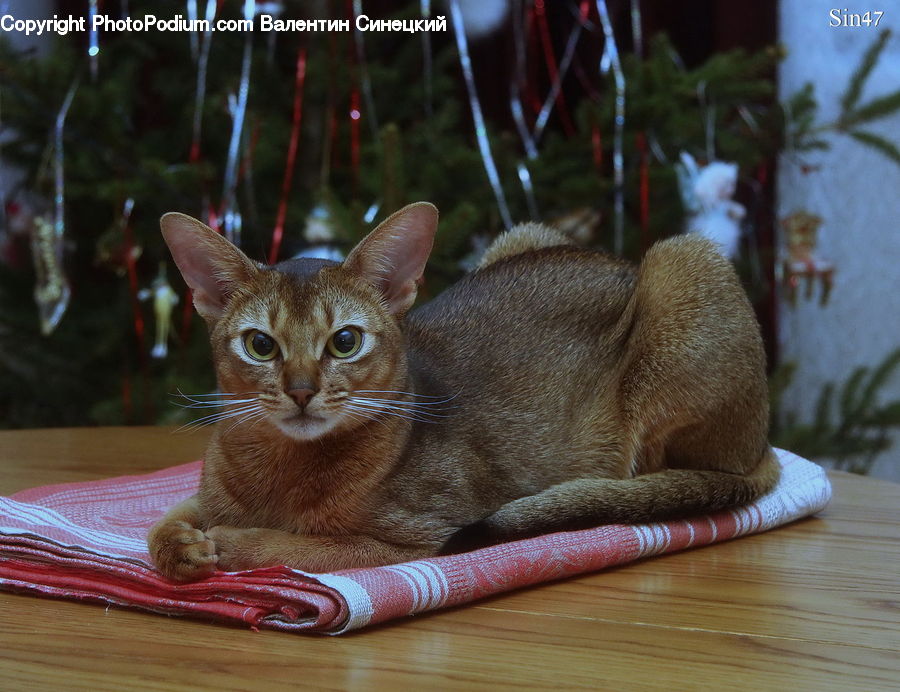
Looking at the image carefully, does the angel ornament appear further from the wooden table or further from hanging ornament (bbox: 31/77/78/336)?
hanging ornament (bbox: 31/77/78/336)

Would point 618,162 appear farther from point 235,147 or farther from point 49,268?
point 49,268

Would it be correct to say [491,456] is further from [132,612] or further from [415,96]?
[415,96]

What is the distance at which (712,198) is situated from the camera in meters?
2.53

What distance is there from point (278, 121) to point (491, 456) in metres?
1.60

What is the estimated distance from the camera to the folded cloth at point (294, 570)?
110 centimetres

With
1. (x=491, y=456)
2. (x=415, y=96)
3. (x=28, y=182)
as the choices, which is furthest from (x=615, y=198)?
(x=28, y=182)

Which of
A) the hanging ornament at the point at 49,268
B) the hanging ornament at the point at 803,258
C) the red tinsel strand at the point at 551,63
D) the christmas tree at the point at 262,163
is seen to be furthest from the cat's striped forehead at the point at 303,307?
the red tinsel strand at the point at 551,63

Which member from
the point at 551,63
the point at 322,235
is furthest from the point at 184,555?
the point at 551,63

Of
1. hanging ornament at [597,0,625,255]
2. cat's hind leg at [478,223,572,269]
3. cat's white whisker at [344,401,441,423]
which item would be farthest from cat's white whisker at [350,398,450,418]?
hanging ornament at [597,0,625,255]

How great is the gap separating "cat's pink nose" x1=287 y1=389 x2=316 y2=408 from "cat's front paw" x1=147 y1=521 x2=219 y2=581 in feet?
0.63

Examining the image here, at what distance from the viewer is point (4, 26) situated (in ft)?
9.82

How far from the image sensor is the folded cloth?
3.61ft

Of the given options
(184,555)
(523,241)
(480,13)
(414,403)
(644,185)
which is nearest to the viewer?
(184,555)

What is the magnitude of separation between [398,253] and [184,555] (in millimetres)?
494
